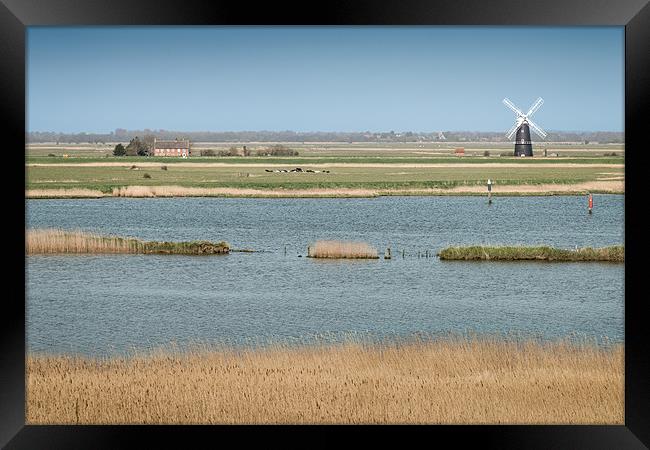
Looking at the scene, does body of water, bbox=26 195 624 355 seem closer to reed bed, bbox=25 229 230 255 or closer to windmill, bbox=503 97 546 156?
reed bed, bbox=25 229 230 255

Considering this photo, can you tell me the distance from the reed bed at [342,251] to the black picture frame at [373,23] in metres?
22.3

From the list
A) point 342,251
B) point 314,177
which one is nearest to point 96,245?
point 342,251

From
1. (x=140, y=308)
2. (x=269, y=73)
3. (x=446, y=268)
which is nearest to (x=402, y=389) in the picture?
(x=140, y=308)

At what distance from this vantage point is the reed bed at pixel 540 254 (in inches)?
1045

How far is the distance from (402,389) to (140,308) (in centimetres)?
1497

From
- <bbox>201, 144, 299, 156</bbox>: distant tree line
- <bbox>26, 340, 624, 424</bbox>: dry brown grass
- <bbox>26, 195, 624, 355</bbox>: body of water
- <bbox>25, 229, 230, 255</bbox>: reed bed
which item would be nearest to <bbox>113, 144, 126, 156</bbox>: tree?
<bbox>201, 144, 299, 156</bbox>: distant tree line

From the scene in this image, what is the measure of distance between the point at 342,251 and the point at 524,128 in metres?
48.3

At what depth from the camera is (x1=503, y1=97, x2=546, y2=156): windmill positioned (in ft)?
243

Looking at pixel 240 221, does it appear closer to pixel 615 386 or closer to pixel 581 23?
pixel 615 386

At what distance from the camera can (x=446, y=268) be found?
27.3m

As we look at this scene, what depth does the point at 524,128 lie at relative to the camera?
244ft

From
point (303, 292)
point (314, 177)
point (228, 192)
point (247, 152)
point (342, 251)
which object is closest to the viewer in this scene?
point (303, 292)

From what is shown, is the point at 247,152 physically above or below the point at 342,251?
above

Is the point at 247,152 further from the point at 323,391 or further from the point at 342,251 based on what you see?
the point at 323,391
